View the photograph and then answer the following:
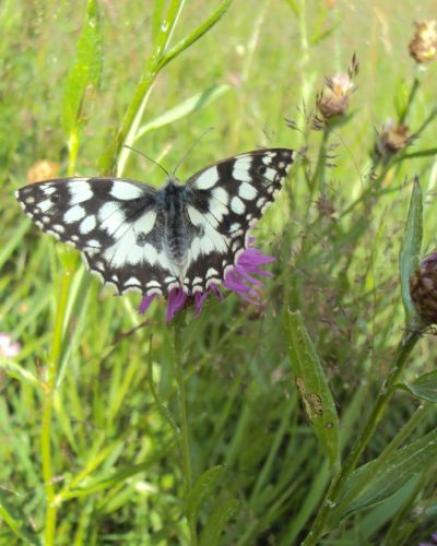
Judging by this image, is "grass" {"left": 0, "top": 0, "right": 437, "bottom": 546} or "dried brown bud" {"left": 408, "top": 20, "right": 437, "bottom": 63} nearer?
"grass" {"left": 0, "top": 0, "right": 437, "bottom": 546}

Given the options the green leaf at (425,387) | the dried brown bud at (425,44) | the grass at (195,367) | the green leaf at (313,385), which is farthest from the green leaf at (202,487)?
the dried brown bud at (425,44)

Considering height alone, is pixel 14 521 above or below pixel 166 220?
below

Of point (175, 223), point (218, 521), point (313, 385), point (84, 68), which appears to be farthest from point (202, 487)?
point (84, 68)

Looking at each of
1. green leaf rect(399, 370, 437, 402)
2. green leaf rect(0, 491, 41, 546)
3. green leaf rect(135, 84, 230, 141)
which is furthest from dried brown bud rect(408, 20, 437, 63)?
green leaf rect(0, 491, 41, 546)

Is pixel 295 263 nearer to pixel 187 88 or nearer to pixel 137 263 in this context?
pixel 137 263

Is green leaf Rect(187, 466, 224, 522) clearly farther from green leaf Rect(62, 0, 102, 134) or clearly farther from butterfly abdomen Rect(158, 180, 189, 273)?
green leaf Rect(62, 0, 102, 134)

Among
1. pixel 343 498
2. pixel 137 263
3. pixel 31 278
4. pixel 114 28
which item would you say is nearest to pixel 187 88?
pixel 114 28

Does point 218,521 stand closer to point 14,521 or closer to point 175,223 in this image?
point 14,521
